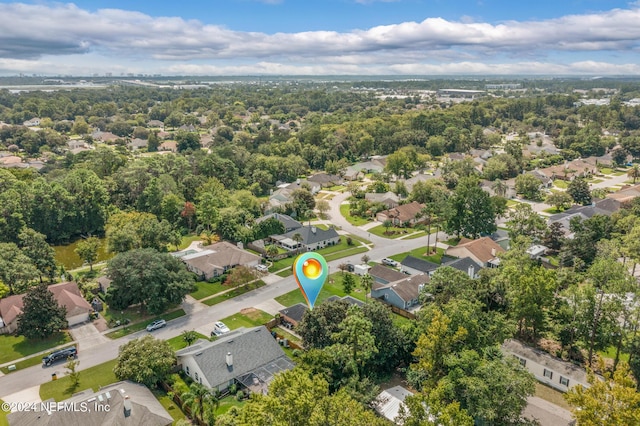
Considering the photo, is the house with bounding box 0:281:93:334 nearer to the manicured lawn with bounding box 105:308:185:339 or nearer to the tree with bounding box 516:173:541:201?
the manicured lawn with bounding box 105:308:185:339

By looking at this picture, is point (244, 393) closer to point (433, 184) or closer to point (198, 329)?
point (198, 329)

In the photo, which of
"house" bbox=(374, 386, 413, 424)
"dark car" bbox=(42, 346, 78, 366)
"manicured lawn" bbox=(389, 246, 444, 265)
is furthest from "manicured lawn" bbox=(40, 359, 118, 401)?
"manicured lawn" bbox=(389, 246, 444, 265)

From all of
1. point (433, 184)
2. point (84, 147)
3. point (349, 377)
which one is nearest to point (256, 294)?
point (349, 377)

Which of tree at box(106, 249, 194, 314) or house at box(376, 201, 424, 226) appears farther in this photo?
house at box(376, 201, 424, 226)

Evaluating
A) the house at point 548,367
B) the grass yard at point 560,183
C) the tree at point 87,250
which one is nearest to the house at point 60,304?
the tree at point 87,250

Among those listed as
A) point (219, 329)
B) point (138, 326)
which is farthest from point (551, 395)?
point (138, 326)

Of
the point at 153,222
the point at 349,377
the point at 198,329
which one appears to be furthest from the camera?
the point at 153,222

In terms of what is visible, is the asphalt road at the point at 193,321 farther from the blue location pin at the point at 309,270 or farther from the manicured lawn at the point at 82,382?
the blue location pin at the point at 309,270
